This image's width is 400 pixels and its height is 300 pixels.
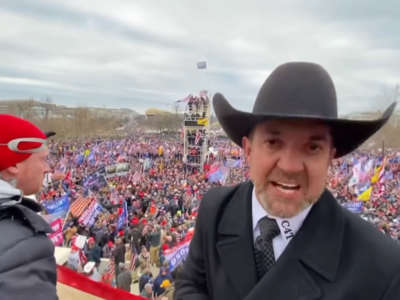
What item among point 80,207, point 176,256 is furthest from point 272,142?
point 80,207

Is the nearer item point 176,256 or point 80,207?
point 176,256

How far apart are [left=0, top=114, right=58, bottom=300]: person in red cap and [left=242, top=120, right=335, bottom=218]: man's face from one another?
1.03m

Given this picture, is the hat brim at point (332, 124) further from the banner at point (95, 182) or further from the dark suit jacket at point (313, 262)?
the banner at point (95, 182)

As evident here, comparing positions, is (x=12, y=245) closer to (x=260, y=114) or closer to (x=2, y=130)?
(x=2, y=130)

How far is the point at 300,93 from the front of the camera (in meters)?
1.24

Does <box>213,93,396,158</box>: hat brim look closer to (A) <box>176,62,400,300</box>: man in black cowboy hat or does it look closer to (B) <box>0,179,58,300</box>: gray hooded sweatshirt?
(A) <box>176,62,400,300</box>: man in black cowboy hat

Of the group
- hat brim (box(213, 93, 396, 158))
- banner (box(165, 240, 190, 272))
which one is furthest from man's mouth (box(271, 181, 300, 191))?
banner (box(165, 240, 190, 272))

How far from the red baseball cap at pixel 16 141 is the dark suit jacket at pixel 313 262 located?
1133 mm

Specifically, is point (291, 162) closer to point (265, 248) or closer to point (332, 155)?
point (332, 155)

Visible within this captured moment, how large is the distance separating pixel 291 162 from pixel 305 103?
226 mm

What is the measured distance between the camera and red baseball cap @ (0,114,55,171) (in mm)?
1764

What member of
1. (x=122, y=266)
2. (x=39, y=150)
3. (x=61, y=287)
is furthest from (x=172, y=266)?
(x=39, y=150)

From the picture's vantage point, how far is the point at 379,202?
14.4m

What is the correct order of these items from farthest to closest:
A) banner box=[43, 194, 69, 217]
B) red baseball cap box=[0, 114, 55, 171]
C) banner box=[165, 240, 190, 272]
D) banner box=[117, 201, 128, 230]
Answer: banner box=[117, 201, 128, 230] → banner box=[43, 194, 69, 217] → banner box=[165, 240, 190, 272] → red baseball cap box=[0, 114, 55, 171]
